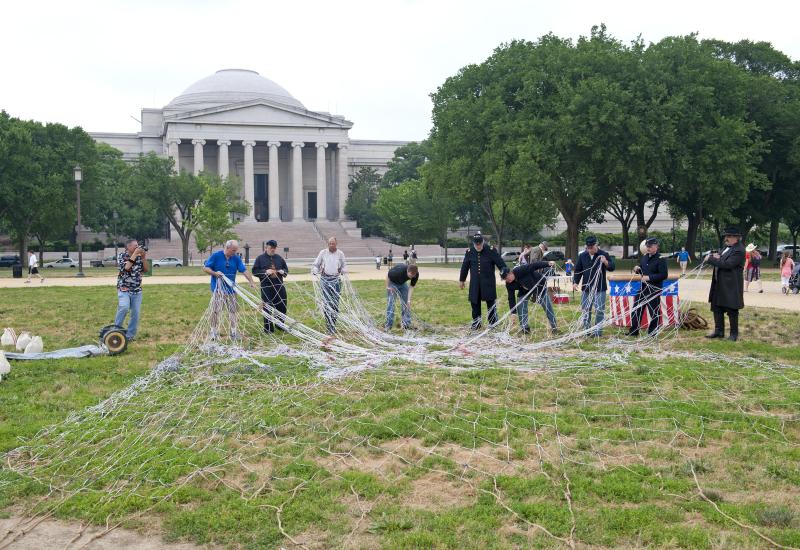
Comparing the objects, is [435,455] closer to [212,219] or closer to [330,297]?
[330,297]

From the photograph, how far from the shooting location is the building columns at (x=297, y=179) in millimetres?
77750

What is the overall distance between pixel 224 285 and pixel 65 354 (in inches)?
92.3

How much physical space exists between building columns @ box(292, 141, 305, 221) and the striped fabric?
218ft

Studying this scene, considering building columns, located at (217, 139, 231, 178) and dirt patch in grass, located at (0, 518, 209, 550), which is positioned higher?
building columns, located at (217, 139, 231, 178)

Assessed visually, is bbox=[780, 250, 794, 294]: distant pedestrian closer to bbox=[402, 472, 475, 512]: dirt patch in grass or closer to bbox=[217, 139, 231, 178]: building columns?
bbox=[402, 472, 475, 512]: dirt patch in grass

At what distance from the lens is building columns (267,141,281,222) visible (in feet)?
251

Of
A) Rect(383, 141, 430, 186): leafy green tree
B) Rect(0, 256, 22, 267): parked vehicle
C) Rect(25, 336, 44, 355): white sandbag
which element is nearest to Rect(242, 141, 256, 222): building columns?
Rect(383, 141, 430, 186): leafy green tree

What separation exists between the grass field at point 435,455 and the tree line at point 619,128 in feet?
79.3

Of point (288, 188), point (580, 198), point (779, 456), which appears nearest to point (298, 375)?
point (779, 456)

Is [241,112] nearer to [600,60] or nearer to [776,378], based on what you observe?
[600,60]

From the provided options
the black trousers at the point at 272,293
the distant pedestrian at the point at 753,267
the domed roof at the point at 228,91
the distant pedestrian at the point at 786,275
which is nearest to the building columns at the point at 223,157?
the domed roof at the point at 228,91

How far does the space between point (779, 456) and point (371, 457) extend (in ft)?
9.63

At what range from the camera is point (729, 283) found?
1141cm

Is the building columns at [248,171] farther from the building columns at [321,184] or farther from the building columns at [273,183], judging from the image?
the building columns at [321,184]
